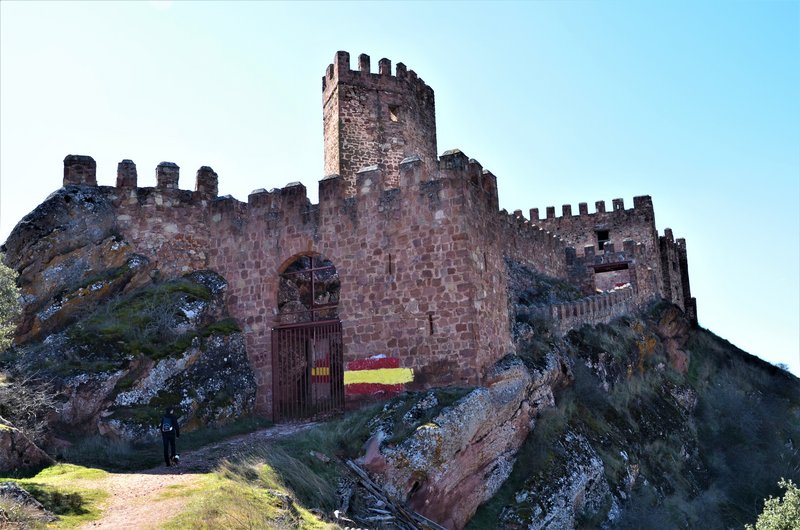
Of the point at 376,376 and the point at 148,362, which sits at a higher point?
the point at 148,362

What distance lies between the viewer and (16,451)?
44.8 ft

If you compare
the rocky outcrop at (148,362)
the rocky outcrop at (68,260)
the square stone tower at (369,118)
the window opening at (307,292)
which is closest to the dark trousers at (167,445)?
the rocky outcrop at (148,362)

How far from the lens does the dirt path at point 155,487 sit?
37.7 ft

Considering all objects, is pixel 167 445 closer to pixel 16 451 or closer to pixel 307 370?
pixel 16 451

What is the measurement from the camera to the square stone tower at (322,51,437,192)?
29.5 meters

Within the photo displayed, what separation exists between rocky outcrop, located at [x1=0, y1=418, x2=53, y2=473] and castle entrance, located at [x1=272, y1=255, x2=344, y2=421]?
6.12m

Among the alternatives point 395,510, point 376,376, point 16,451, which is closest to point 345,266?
point 376,376

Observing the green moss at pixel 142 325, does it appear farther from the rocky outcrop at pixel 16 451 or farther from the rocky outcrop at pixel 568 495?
the rocky outcrop at pixel 568 495

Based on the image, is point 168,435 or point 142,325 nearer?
point 168,435

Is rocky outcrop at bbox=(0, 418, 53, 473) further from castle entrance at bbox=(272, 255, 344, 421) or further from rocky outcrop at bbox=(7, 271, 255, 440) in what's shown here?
castle entrance at bbox=(272, 255, 344, 421)

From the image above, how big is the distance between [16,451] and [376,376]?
24.6 feet

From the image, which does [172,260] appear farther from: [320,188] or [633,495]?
[633,495]

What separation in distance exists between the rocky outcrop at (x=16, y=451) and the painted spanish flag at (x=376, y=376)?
6.60m

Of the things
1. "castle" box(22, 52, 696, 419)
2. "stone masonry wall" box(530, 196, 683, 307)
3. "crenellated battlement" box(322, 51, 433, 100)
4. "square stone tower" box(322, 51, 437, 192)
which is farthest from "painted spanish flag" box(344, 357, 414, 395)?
"stone masonry wall" box(530, 196, 683, 307)
